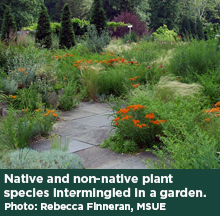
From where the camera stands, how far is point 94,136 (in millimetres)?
4508

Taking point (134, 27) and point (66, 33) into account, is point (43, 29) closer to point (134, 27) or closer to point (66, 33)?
point (66, 33)

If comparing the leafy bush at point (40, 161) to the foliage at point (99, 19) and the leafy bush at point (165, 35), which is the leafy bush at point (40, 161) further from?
the foliage at point (99, 19)

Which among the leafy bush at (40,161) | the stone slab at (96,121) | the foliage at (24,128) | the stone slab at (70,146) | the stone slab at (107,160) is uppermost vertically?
the leafy bush at (40,161)

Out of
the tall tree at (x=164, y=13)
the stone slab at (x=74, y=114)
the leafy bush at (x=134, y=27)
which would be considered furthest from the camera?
the tall tree at (x=164, y=13)

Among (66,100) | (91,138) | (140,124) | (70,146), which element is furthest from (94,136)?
(66,100)

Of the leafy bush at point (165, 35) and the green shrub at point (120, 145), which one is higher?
the leafy bush at point (165, 35)

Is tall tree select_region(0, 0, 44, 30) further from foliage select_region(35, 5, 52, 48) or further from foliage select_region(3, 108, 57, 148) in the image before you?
foliage select_region(3, 108, 57, 148)

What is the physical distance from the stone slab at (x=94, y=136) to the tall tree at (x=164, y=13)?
99.4 feet

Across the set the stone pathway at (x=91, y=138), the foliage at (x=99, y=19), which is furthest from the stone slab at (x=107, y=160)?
the foliage at (x=99, y=19)

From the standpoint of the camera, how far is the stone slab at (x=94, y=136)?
4.28 meters

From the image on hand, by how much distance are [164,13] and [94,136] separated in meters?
31.6

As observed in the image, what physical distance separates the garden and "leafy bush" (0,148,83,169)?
0.03 feet
